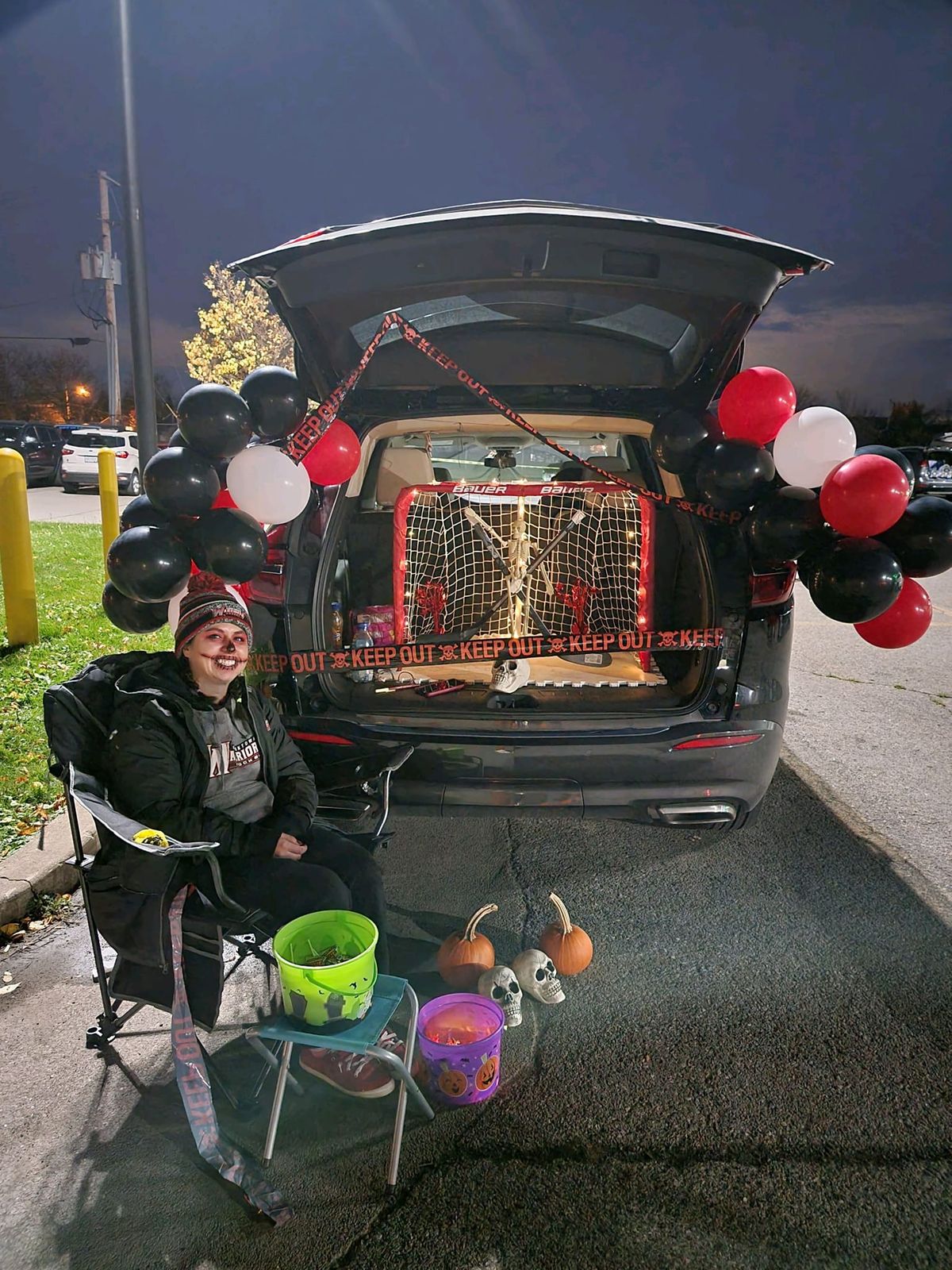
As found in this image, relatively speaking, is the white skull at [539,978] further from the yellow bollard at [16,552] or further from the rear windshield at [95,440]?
the rear windshield at [95,440]

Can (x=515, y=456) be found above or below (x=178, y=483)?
above

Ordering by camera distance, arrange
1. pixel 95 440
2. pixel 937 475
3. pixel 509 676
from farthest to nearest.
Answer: pixel 95 440, pixel 937 475, pixel 509 676

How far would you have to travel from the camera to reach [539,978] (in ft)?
8.68

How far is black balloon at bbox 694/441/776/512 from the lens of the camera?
286cm

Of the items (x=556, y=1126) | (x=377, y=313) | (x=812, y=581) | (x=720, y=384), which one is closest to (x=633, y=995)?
(x=556, y=1126)

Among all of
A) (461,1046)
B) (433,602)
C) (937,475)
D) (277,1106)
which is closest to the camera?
(277,1106)

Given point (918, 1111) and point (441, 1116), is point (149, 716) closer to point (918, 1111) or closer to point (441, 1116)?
point (441, 1116)

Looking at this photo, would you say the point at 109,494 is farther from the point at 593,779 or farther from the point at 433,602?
the point at 593,779

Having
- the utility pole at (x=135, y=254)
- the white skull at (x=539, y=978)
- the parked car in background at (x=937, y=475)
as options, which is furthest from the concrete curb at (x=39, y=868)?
the parked car in background at (x=937, y=475)

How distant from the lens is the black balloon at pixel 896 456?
9.20 ft

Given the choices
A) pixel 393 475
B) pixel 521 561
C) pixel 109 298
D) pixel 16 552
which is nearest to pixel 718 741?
pixel 521 561

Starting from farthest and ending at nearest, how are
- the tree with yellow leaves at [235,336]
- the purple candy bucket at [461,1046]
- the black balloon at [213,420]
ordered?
the tree with yellow leaves at [235,336], the black balloon at [213,420], the purple candy bucket at [461,1046]

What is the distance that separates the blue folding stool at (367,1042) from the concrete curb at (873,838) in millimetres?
2166

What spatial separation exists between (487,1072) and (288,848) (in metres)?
0.82
